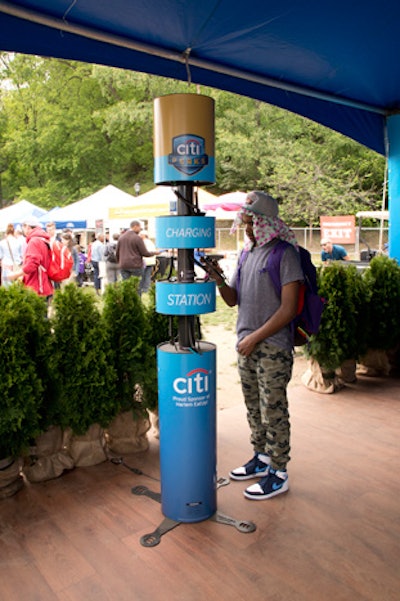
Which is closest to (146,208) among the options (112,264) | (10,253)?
(112,264)

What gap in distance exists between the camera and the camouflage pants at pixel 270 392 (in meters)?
3.14

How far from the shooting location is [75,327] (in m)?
3.56

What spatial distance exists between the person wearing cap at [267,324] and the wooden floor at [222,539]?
1.04 ft

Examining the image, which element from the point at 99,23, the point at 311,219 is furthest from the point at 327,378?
the point at 311,219

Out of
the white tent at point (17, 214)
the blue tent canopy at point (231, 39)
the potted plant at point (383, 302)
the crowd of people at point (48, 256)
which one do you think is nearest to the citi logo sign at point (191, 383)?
the blue tent canopy at point (231, 39)

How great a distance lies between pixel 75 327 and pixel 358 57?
9.79 feet

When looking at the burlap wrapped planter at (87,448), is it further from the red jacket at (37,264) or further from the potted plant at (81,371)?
the red jacket at (37,264)

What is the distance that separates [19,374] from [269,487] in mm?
1716

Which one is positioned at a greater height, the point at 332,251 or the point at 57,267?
the point at 332,251

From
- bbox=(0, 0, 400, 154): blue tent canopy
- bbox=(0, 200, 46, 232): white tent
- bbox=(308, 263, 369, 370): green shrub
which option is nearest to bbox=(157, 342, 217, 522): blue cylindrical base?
bbox=(0, 0, 400, 154): blue tent canopy

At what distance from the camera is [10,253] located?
1063 cm

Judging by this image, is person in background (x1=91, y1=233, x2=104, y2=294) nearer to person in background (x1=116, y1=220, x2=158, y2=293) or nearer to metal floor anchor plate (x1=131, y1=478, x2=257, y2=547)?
person in background (x1=116, y1=220, x2=158, y2=293)

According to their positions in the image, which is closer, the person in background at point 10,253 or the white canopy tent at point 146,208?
the person in background at point 10,253

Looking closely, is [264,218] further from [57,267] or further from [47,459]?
[57,267]
